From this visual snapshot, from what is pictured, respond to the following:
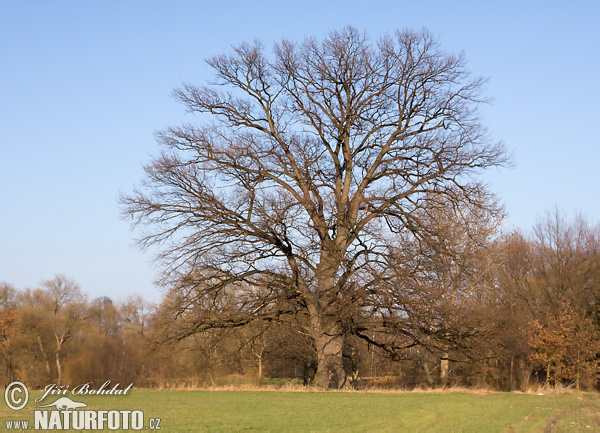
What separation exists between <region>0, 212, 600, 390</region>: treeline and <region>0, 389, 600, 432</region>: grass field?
3.34 meters

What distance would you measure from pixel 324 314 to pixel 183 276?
17.4ft

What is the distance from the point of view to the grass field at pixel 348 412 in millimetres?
12523

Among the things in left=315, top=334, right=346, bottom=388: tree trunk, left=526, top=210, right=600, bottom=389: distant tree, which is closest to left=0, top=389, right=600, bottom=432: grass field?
left=315, top=334, right=346, bottom=388: tree trunk

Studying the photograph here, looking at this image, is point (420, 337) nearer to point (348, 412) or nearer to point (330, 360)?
point (330, 360)

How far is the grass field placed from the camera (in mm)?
12523

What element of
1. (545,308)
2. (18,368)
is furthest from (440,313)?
(18,368)

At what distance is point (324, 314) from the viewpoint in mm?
22562

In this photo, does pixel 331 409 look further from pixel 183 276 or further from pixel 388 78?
pixel 388 78

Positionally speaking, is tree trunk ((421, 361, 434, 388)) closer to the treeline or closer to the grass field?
the treeline

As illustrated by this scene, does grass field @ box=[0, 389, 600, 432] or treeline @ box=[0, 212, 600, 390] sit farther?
treeline @ box=[0, 212, 600, 390]

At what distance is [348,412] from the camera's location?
1495cm

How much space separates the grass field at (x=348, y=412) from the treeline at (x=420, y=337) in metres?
3.34

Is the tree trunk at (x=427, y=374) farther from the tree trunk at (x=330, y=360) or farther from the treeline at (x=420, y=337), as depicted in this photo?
Result: the tree trunk at (x=330, y=360)

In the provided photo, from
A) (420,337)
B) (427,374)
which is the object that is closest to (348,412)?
(420,337)
